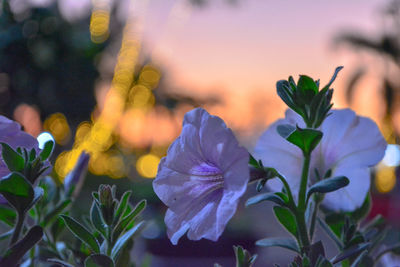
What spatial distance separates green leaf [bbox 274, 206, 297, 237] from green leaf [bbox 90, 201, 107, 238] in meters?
0.11

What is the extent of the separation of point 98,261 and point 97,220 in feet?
0.16

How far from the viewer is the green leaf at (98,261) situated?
0.29m

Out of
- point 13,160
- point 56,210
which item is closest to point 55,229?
point 56,210

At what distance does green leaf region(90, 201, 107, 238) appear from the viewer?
325mm

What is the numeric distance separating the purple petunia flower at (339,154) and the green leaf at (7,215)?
0.60 feet

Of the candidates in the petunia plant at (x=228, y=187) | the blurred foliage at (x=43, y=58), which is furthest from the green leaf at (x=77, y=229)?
Result: the blurred foliage at (x=43, y=58)

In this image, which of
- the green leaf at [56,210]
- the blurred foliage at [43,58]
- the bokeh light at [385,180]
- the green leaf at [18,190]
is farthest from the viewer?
the bokeh light at [385,180]

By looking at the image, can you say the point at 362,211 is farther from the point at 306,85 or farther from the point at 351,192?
the point at 306,85

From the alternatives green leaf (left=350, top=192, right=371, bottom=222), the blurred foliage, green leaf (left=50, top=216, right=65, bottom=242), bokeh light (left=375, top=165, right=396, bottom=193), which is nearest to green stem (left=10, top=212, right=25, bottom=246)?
green leaf (left=50, top=216, right=65, bottom=242)

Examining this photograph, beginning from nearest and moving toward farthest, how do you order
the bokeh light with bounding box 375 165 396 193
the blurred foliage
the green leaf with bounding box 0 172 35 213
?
the green leaf with bounding box 0 172 35 213 < the blurred foliage < the bokeh light with bounding box 375 165 396 193

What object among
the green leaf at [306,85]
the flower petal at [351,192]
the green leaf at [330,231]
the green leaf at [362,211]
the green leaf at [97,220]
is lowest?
the green leaf at [97,220]

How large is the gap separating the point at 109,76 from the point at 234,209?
6045 mm

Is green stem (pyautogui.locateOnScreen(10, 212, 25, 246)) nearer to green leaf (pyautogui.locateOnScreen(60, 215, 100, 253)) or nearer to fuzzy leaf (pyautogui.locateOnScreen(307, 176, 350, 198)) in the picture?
green leaf (pyautogui.locateOnScreen(60, 215, 100, 253))

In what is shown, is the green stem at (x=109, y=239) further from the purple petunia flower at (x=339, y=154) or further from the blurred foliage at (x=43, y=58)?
the blurred foliage at (x=43, y=58)
